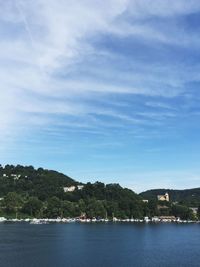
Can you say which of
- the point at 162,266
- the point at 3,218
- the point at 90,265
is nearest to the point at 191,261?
the point at 162,266

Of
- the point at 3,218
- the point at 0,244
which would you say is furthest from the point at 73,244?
the point at 3,218

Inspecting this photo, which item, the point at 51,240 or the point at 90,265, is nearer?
the point at 90,265

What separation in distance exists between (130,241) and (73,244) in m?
16.7

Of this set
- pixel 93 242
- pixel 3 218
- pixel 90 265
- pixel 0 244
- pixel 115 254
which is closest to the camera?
pixel 90 265

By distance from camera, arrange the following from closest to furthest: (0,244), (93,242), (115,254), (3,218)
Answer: (115,254) → (0,244) → (93,242) → (3,218)

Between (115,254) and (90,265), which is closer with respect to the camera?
(90,265)

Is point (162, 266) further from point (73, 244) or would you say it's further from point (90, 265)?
point (73, 244)

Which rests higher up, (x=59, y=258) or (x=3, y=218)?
(x=3, y=218)

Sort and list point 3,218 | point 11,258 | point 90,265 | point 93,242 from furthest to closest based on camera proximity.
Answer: point 3,218, point 93,242, point 11,258, point 90,265

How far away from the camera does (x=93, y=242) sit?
364 feet

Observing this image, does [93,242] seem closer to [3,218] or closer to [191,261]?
[191,261]

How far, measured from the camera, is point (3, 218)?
199125 mm

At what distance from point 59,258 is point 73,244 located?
23.5m

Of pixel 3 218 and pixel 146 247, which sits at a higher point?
pixel 3 218
